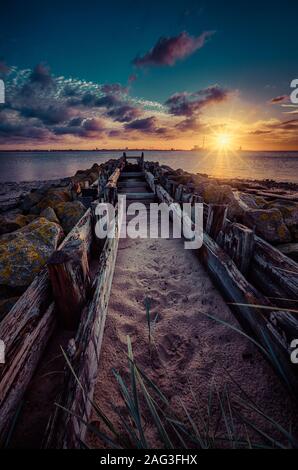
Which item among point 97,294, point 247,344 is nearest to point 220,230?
point 247,344

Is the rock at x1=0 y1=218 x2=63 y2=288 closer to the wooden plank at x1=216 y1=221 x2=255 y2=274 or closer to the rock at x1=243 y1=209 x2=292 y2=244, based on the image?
the wooden plank at x1=216 y1=221 x2=255 y2=274

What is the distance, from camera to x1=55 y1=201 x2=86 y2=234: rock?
167 inches

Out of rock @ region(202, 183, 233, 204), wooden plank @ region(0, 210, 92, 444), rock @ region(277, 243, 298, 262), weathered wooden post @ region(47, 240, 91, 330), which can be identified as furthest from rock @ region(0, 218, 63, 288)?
rock @ region(202, 183, 233, 204)

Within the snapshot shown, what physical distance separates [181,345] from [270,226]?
2.59m

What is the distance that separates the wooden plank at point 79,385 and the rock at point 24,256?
102 cm

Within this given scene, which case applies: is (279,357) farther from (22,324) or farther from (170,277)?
(22,324)

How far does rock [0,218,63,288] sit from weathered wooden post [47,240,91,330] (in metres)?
0.83

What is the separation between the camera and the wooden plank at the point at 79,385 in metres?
1.02

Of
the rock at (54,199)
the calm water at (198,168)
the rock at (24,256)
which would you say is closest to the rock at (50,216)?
the rock at (24,256)

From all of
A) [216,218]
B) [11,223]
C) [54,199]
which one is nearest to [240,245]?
[216,218]

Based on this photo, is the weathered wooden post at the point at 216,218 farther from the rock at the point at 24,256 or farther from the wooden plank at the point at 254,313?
the rock at the point at 24,256

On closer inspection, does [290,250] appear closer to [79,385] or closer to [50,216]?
[79,385]

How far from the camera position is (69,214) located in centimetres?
438
